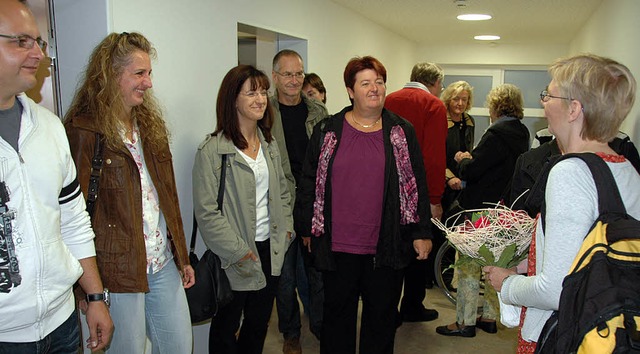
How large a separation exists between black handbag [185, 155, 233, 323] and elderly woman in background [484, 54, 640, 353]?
4.08 feet

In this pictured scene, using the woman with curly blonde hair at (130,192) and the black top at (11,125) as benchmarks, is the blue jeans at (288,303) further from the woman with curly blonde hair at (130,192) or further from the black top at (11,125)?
the black top at (11,125)

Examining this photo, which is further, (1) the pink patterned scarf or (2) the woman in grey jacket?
(1) the pink patterned scarf

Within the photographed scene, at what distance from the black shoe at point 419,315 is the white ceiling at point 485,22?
238 cm

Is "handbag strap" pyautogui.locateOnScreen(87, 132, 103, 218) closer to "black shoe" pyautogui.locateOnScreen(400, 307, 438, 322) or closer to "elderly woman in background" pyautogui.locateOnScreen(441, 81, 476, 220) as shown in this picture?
"black shoe" pyautogui.locateOnScreen(400, 307, 438, 322)

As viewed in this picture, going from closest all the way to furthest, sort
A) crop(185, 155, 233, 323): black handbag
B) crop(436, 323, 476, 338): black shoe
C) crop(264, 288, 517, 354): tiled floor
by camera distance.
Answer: crop(185, 155, 233, 323): black handbag, crop(264, 288, 517, 354): tiled floor, crop(436, 323, 476, 338): black shoe

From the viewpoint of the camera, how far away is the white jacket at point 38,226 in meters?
1.34

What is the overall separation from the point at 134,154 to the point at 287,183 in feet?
3.31

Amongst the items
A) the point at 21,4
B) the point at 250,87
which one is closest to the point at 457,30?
the point at 250,87

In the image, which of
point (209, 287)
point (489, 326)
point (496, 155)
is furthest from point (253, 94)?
A: point (489, 326)

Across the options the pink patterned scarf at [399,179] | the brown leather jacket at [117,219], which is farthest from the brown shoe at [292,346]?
the brown leather jacket at [117,219]

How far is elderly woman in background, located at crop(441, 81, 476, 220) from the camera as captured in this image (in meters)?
4.13

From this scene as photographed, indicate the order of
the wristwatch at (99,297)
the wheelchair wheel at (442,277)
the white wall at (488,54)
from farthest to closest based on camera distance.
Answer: the white wall at (488,54)
the wheelchair wheel at (442,277)
the wristwatch at (99,297)

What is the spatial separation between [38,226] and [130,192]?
436 mm

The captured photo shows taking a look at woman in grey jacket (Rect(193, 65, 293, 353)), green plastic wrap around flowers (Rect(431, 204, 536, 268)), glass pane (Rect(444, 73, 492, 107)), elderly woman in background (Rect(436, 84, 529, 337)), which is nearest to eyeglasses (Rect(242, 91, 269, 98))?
woman in grey jacket (Rect(193, 65, 293, 353))
